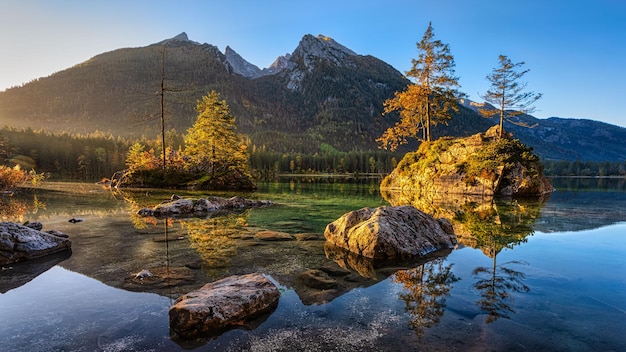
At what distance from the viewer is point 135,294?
22.3 ft

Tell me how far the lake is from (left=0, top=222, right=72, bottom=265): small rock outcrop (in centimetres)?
47

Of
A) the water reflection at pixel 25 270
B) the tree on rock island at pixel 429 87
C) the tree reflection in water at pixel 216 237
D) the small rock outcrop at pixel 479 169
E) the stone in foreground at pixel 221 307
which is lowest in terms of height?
the tree reflection in water at pixel 216 237

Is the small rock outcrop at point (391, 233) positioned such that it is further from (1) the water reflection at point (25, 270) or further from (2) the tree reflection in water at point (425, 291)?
(1) the water reflection at point (25, 270)

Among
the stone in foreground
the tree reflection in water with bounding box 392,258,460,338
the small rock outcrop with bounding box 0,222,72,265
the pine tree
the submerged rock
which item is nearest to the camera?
the stone in foreground

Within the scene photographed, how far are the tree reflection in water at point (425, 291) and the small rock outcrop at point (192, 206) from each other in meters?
14.7

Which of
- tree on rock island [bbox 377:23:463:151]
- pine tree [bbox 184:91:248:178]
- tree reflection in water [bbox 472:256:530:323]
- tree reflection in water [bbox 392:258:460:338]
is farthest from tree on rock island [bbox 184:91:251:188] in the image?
tree reflection in water [bbox 472:256:530:323]

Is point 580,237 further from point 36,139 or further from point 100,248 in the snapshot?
point 36,139

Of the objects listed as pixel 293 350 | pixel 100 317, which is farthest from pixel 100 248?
pixel 293 350

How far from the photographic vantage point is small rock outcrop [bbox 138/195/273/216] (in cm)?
1866

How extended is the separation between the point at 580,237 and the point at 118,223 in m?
20.9

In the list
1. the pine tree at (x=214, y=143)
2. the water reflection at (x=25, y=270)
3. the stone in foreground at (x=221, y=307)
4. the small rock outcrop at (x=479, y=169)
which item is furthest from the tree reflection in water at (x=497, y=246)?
the pine tree at (x=214, y=143)

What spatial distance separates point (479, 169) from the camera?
118ft

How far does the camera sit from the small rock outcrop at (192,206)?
1866cm

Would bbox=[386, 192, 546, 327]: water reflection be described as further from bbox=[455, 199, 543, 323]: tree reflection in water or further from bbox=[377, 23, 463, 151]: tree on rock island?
bbox=[377, 23, 463, 151]: tree on rock island
